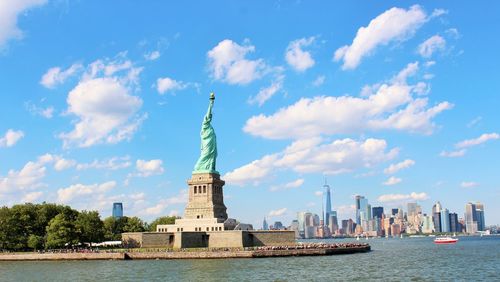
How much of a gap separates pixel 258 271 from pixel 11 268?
3728 cm

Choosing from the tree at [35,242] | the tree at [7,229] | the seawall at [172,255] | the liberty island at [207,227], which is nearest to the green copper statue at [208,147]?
the liberty island at [207,227]

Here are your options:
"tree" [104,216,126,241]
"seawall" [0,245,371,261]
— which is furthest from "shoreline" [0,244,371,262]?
"tree" [104,216,126,241]

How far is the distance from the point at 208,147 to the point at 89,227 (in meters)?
28.5

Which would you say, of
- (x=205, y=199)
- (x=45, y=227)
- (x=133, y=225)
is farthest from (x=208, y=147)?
(x=45, y=227)

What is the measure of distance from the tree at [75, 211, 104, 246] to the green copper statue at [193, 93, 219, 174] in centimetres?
2235

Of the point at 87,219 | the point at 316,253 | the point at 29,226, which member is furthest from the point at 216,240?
the point at 29,226

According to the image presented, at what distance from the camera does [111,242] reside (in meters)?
124

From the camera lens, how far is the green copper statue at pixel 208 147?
119 m

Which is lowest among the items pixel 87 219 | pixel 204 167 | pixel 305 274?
pixel 305 274

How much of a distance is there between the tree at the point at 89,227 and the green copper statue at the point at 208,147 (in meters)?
22.4

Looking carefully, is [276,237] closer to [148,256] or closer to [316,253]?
[316,253]

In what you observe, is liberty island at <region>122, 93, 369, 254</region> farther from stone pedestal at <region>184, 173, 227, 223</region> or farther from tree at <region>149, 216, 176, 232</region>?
tree at <region>149, 216, 176, 232</region>

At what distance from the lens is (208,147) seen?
120812 mm

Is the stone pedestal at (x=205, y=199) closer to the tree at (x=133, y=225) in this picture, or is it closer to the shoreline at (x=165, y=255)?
the shoreline at (x=165, y=255)
